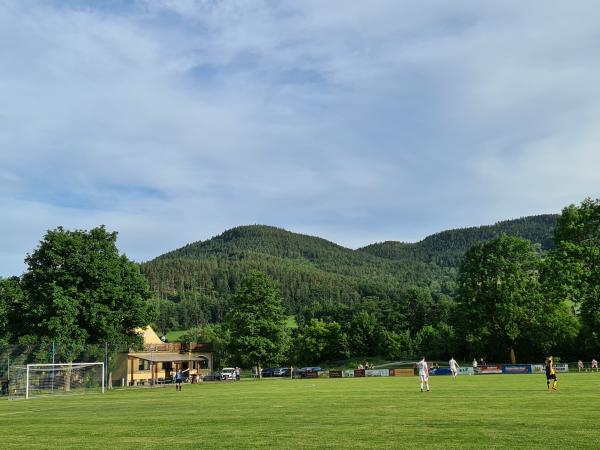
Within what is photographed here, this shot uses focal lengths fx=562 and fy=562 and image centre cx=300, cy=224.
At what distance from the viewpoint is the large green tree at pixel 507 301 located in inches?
2916

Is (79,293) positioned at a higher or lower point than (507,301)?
higher

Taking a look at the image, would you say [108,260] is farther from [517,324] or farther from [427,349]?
[427,349]

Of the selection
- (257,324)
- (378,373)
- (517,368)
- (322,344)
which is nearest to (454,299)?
(378,373)

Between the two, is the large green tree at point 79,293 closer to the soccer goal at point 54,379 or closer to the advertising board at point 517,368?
the soccer goal at point 54,379

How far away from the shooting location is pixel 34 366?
47812 mm

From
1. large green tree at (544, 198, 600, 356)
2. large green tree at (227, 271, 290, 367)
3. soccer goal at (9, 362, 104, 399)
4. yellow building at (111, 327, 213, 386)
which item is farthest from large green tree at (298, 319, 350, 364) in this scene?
soccer goal at (9, 362, 104, 399)

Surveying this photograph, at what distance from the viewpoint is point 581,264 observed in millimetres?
63531

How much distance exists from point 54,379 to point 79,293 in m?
12.1

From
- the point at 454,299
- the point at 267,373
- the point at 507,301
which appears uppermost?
the point at 454,299

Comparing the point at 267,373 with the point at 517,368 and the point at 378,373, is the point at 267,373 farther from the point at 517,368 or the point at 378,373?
the point at 517,368

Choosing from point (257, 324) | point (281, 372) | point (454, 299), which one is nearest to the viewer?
point (454, 299)

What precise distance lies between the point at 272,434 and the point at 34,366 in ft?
131

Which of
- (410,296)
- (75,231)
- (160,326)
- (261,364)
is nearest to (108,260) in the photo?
(75,231)

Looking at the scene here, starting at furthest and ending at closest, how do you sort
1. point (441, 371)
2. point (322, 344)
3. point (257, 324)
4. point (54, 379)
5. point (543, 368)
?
point (322, 344) → point (257, 324) → point (441, 371) → point (543, 368) → point (54, 379)
